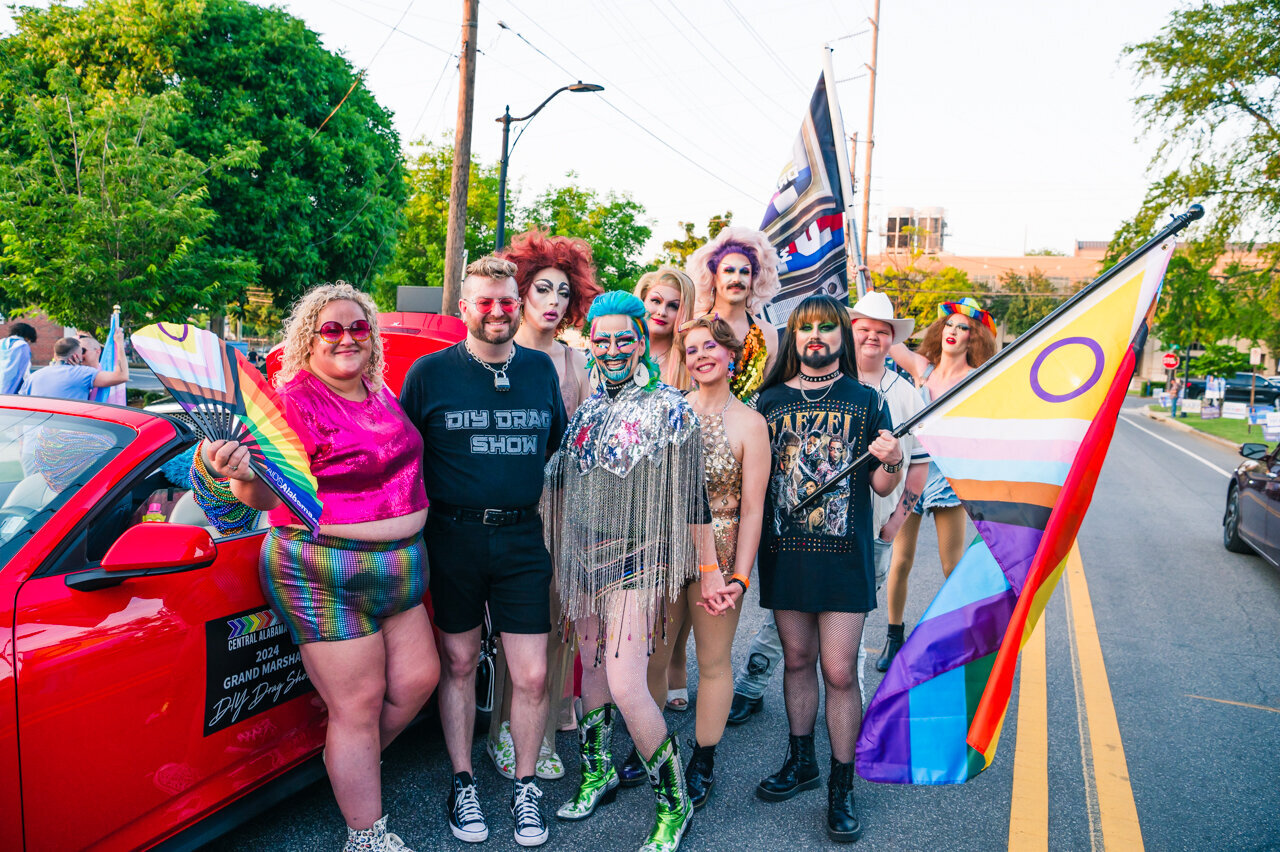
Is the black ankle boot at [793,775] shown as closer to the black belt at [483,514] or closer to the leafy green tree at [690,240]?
the black belt at [483,514]

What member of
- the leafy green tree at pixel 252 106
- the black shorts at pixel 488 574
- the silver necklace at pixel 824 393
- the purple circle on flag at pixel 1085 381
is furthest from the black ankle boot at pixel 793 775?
the leafy green tree at pixel 252 106

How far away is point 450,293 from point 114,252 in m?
4.99

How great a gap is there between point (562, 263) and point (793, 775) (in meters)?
2.46

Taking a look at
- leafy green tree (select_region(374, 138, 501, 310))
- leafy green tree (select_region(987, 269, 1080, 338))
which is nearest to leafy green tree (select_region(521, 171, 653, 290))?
leafy green tree (select_region(374, 138, 501, 310))

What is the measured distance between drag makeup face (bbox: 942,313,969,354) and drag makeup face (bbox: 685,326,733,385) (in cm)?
248

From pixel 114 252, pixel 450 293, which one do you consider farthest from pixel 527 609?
pixel 114 252

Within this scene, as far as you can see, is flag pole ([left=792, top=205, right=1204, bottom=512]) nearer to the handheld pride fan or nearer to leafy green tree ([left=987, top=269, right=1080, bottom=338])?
the handheld pride fan

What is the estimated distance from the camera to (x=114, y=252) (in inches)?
505

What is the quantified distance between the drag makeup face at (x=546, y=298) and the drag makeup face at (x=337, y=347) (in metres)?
1.14

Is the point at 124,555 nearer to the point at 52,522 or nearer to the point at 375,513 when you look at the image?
the point at 52,522

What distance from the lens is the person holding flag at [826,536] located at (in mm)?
3250

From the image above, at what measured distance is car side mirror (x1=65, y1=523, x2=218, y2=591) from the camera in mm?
2244

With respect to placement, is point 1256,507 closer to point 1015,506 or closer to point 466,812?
point 1015,506

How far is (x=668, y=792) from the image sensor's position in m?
3.09
